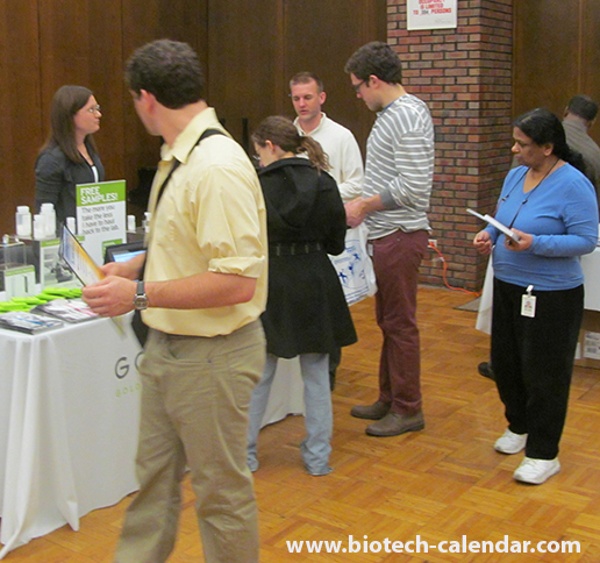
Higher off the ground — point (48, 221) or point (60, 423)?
point (48, 221)

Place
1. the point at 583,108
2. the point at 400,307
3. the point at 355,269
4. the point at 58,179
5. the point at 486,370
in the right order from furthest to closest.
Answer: the point at 583,108, the point at 486,370, the point at 355,269, the point at 58,179, the point at 400,307

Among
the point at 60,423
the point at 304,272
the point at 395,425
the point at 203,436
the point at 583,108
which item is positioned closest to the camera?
the point at 203,436

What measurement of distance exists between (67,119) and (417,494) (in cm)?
229

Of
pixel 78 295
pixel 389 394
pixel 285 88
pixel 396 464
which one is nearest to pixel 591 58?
pixel 285 88

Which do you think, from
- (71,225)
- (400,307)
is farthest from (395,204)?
(71,225)

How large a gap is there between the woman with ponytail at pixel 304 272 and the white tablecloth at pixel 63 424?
1.79 feet

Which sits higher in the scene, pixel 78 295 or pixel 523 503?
pixel 78 295

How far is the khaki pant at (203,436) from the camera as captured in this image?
2.09m

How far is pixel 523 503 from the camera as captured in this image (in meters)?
3.19

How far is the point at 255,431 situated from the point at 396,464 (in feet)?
1.89

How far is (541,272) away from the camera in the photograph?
10.4ft

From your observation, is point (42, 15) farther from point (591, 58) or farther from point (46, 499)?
point (46, 499)

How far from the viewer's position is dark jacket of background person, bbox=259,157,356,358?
3232mm

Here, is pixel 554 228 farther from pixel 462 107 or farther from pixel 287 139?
pixel 462 107
